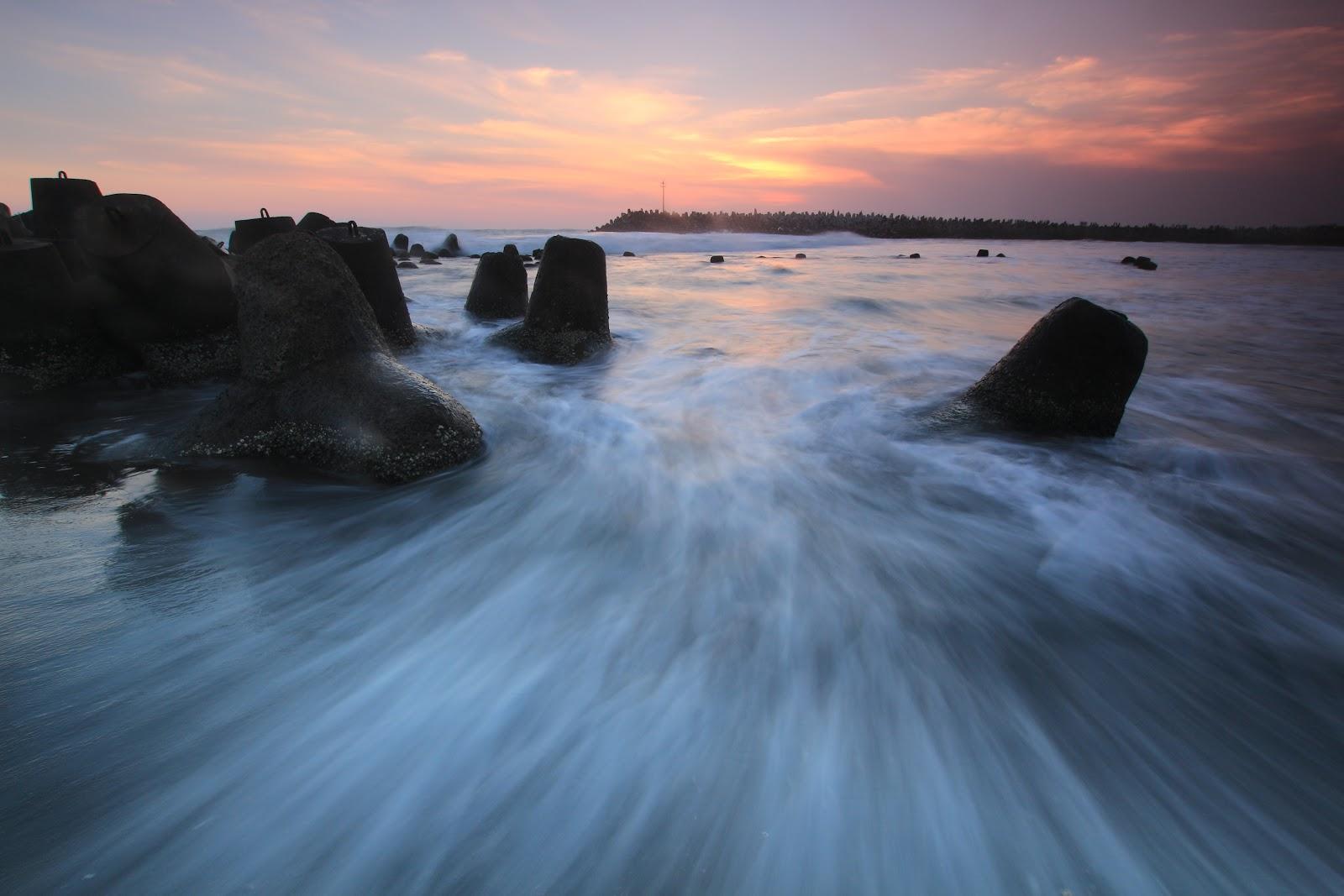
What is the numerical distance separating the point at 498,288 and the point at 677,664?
7688 mm

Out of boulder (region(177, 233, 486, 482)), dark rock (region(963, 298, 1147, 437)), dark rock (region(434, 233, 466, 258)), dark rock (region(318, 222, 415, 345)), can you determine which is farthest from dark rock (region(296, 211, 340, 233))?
dark rock (region(434, 233, 466, 258))

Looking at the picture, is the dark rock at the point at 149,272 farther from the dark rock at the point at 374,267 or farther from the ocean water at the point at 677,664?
the dark rock at the point at 374,267

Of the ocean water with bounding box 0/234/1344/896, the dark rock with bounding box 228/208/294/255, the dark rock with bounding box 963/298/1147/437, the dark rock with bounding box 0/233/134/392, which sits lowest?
the ocean water with bounding box 0/234/1344/896

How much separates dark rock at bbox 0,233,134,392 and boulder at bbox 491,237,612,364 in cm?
359

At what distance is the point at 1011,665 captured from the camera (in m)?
2.29

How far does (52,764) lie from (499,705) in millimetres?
1232

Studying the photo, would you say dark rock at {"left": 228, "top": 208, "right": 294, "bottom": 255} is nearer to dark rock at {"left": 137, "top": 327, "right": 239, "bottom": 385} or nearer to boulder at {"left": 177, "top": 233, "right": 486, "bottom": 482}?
dark rock at {"left": 137, "top": 327, "right": 239, "bottom": 385}

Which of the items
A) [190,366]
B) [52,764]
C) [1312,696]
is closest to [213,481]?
[52,764]

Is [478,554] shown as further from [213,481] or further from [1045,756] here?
[1045,756]

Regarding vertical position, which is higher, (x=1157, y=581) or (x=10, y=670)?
(x=10, y=670)

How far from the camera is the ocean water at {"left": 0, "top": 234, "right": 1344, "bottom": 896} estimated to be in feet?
5.08

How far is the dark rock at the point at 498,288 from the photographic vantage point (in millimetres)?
8773

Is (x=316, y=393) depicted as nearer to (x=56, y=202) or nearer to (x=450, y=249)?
(x=56, y=202)

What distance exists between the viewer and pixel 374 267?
5852 mm
